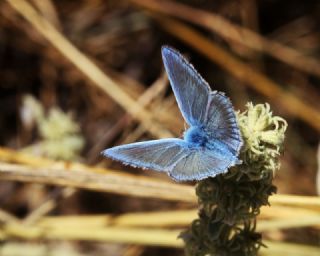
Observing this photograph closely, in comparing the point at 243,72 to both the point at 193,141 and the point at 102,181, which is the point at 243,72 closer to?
the point at 102,181

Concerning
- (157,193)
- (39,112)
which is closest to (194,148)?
(157,193)

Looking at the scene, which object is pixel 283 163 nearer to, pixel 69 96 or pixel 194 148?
pixel 69 96

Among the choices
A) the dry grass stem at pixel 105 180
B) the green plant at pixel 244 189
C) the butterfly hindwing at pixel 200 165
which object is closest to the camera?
the butterfly hindwing at pixel 200 165

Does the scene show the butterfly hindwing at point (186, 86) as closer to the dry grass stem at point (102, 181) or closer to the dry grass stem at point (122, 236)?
the dry grass stem at point (102, 181)

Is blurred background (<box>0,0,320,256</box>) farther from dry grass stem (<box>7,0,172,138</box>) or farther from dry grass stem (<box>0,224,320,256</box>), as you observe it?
dry grass stem (<box>0,224,320,256</box>)

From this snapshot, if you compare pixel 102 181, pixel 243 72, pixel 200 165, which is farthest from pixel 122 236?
pixel 243 72

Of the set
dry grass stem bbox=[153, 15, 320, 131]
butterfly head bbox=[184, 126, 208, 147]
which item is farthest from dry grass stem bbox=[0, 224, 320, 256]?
dry grass stem bbox=[153, 15, 320, 131]

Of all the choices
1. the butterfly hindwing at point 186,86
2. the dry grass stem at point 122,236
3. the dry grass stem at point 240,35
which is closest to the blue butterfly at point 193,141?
the butterfly hindwing at point 186,86
